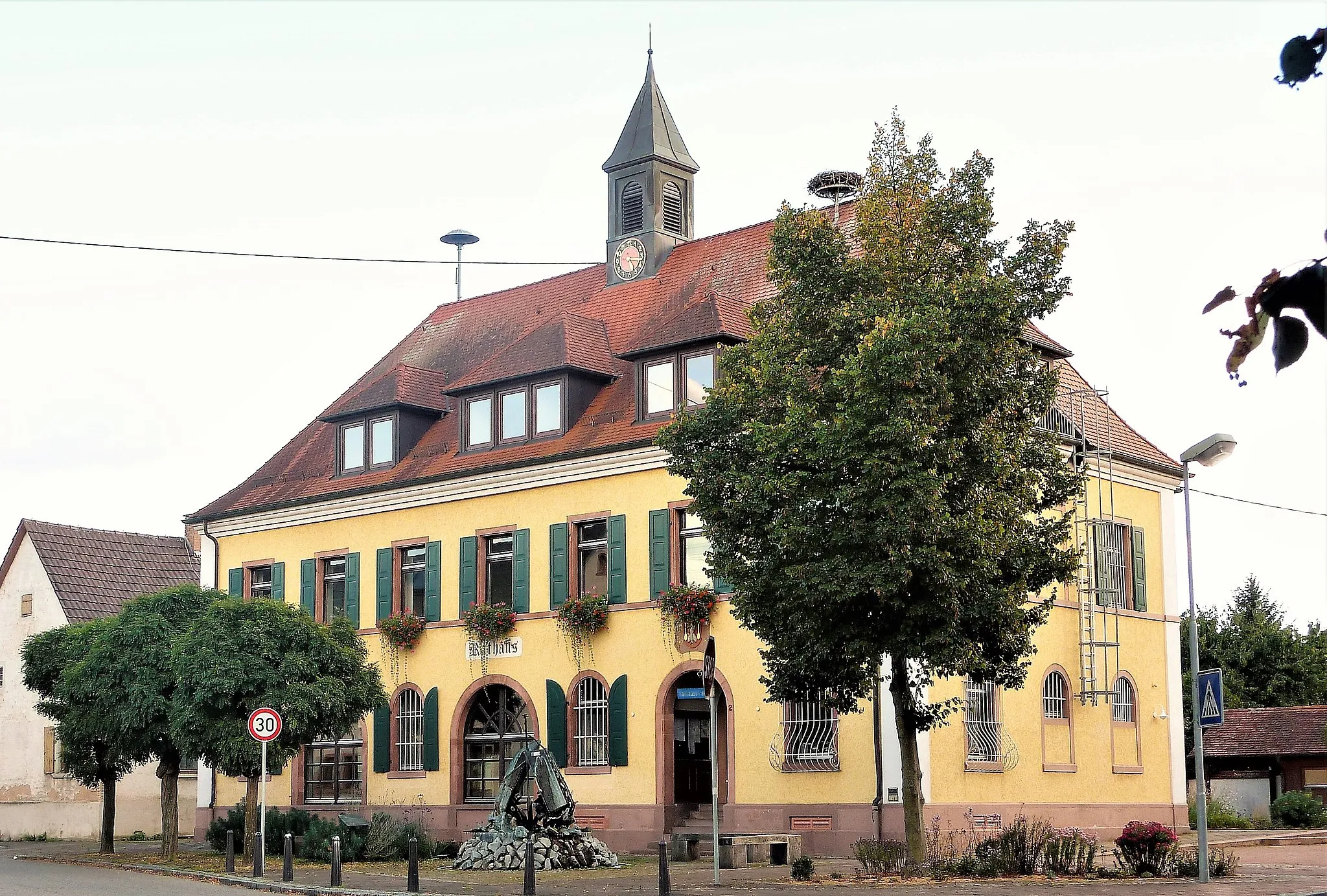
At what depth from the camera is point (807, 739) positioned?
29078 mm

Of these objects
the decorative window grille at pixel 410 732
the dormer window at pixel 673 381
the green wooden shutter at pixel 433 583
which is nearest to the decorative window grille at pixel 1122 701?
the dormer window at pixel 673 381

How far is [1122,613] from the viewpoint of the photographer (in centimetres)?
3331

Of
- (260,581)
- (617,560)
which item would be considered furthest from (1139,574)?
(260,581)

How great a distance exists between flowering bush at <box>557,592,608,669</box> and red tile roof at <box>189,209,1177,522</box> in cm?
299


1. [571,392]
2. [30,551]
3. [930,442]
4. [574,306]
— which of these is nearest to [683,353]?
[571,392]

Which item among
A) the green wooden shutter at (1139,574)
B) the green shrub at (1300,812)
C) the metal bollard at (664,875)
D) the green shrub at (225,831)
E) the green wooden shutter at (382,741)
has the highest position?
the green wooden shutter at (1139,574)

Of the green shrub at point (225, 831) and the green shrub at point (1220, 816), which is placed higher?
the green shrub at point (225, 831)

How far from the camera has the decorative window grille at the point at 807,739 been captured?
28734mm

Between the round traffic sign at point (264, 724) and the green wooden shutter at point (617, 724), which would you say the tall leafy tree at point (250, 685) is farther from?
the green wooden shutter at point (617, 724)

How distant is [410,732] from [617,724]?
6073mm

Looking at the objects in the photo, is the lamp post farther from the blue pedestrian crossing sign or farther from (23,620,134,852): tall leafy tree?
(23,620,134,852): tall leafy tree

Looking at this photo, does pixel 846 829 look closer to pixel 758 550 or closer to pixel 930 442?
pixel 758 550

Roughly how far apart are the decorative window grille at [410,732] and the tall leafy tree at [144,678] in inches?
226

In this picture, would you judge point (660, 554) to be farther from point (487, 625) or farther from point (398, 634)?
point (398, 634)
